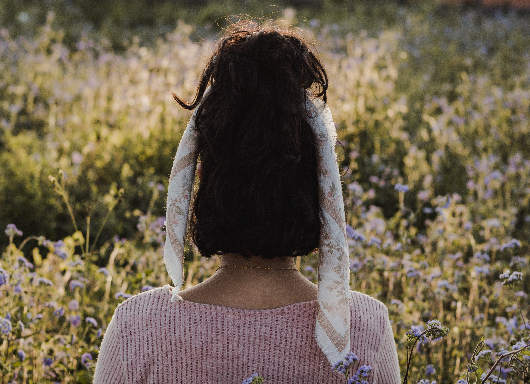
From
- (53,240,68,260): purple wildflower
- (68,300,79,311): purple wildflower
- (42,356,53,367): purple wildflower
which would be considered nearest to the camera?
(42,356,53,367): purple wildflower

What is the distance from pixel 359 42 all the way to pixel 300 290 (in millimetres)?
8150

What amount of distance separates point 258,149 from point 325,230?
0.27m

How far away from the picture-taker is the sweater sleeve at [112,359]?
1538 millimetres

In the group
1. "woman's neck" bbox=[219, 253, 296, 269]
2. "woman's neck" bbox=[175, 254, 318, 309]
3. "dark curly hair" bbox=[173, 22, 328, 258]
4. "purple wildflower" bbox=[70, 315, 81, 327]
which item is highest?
"dark curly hair" bbox=[173, 22, 328, 258]

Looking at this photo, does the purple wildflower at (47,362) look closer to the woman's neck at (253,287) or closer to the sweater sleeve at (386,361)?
the woman's neck at (253,287)

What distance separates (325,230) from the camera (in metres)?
1.55

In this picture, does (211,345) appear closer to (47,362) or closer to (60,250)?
(47,362)

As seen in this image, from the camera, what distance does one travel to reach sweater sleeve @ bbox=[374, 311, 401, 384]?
5.20ft

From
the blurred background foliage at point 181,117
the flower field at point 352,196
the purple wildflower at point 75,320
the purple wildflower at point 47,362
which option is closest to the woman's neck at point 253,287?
the flower field at point 352,196

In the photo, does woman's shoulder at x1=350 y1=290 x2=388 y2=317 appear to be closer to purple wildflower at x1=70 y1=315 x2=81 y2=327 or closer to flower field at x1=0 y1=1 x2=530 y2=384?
flower field at x1=0 y1=1 x2=530 y2=384

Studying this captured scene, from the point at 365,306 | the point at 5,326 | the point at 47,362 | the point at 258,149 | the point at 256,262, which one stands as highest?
the point at 258,149

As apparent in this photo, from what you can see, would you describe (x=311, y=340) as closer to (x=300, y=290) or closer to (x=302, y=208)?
(x=300, y=290)

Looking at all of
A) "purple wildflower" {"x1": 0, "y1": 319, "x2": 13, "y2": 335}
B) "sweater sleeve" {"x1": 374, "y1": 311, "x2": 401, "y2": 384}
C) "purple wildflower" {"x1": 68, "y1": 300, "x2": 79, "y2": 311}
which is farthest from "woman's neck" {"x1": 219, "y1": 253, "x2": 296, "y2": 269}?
"purple wildflower" {"x1": 68, "y1": 300, "x2": 79, "y2": 311}

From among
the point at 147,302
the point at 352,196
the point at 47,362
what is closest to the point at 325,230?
the point at 147,302
